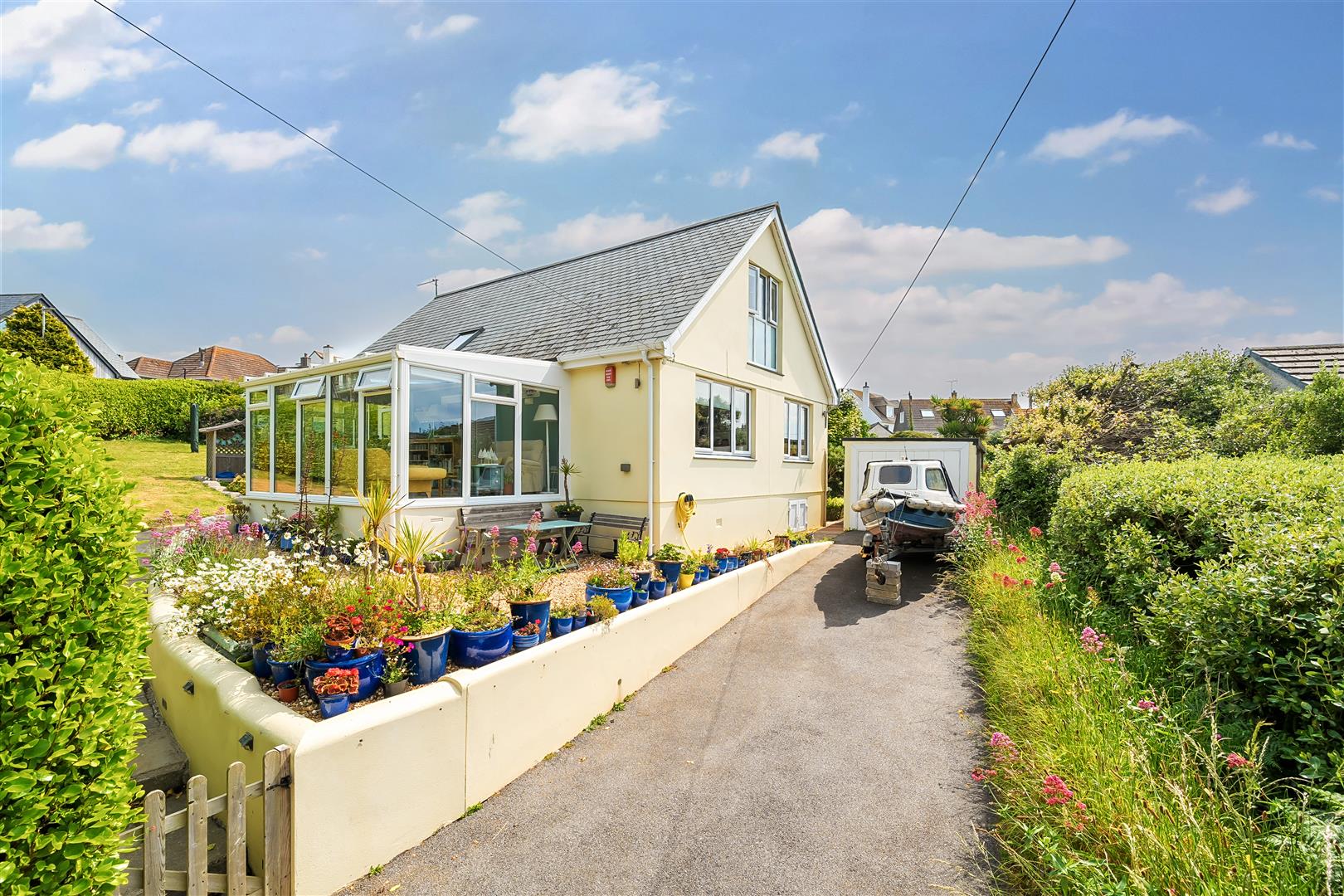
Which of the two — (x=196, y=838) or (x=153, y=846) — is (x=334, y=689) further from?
(x=153, y=846)

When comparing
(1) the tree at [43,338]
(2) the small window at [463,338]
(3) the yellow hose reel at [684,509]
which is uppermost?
(1) the tree at [43,338]

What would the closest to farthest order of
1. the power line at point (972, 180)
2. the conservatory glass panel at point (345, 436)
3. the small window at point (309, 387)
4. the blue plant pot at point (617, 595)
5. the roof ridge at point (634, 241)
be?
the blue plant pot at point (617, 595) → the power line at point (972, 180) → the conservatory glass panel at point (345, 436) → the small window at point (309, 387) → the roof ridge at point (634, 241)

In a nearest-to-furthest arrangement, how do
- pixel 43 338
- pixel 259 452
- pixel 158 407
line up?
pixel 259 452 → pixel 43 338 → pixel 158 407

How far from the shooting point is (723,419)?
1242cm

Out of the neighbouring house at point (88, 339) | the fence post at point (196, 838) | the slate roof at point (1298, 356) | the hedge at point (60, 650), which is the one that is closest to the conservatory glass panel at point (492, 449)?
the fence post at point (196, 838)

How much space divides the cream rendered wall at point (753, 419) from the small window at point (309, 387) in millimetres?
5990

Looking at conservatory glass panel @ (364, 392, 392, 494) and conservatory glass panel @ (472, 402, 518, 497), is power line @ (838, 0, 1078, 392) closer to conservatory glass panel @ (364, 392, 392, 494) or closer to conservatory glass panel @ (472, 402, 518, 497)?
conservatory glass panel @ (364, 392, 392, 494)

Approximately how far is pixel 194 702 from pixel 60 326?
33544 millimetres

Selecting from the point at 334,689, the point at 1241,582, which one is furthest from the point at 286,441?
the point at 1241,582

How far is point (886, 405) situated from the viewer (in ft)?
211

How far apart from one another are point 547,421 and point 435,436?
2.32 meters

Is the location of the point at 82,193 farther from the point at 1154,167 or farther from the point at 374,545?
the point at 1154,167

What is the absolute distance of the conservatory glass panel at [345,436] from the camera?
929 centimetres

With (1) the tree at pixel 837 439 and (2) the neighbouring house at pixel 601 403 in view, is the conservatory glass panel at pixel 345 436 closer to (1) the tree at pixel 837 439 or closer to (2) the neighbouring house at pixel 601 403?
(2) the neighbouring house at pixel 601 403
